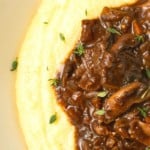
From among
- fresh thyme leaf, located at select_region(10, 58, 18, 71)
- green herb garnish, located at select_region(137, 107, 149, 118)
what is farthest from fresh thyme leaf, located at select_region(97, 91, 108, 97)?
fresh thyme leaf, located at select_region(10, 58, 18, 71)

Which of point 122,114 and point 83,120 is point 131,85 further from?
point 83,120

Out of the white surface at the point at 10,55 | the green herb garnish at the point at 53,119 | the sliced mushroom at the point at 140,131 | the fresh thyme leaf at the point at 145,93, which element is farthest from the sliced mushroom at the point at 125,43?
the white surface at the point at 10,55

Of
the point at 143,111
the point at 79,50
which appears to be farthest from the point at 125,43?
the point at 143,111

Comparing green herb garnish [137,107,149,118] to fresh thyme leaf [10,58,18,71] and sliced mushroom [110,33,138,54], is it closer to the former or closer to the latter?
sliced mushroom [110,33,138,54]

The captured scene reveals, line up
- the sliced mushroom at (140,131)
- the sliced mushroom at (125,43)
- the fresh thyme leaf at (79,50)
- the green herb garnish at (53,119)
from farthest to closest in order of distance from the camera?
the green herb garnish at (53,119) < the fresh thyme leaf at (79,50) < the sliced mushroom at (125,43) < the sliced mushroom at (140,131)

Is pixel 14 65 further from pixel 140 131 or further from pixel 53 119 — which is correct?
pixel 140 131

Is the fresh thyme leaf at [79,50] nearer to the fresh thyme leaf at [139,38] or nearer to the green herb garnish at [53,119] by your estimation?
the fresh thyme leaf at [139,38]

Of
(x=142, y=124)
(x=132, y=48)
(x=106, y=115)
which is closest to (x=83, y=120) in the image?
(x=106, y=115)
